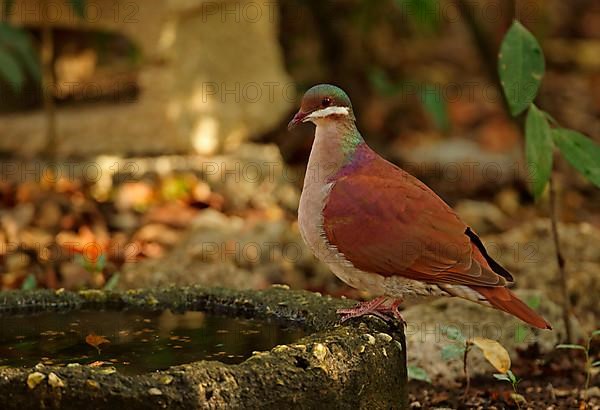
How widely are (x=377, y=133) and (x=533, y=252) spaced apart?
3.63 meters

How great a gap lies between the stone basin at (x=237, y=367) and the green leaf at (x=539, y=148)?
34.4 inches

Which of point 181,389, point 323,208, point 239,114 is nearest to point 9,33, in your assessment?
point 239,114

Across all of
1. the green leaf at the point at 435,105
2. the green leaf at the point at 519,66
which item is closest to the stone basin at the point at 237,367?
the green leaf at the point at 519,66

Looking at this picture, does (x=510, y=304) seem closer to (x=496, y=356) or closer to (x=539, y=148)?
(x=496, y=356)

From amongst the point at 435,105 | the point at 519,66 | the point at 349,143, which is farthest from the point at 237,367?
the point at 435,105

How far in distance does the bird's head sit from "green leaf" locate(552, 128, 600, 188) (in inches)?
39.0

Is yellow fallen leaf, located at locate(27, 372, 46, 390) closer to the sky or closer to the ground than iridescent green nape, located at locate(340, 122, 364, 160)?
closer to the ground

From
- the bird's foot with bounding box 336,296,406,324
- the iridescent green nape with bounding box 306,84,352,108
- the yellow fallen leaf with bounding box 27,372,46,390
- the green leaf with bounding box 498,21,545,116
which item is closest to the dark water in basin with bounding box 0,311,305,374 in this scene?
the bird's foot with bounding box 336,296,406,324

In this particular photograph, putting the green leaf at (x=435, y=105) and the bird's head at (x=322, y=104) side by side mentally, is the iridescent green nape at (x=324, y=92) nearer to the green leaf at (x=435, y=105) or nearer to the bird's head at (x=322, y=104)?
the bird's head at (x=322, y=104)

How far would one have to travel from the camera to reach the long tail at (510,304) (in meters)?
3.20

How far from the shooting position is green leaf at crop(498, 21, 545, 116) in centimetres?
394

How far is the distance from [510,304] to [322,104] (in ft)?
2.89

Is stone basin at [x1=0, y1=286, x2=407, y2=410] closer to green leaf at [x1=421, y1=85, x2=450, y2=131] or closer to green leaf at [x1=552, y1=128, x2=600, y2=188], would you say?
green leaf at [x1=552, y1=128, x2=600, y2=188]

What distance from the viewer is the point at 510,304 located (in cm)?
325
